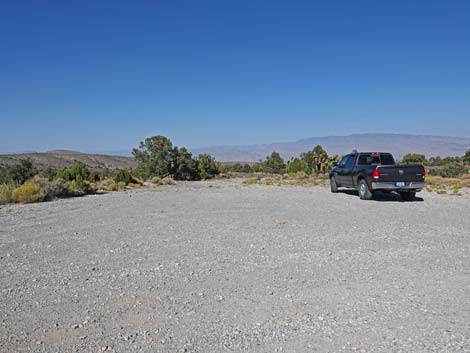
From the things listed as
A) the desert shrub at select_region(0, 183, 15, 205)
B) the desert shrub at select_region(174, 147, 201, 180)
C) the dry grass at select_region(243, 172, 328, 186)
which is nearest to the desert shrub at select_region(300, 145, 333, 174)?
the dry grass at select_region(243, 172, 328, 186)

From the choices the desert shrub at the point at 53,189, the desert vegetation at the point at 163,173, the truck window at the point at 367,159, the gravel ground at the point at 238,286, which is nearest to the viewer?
the gravel ground at the point at 238,286

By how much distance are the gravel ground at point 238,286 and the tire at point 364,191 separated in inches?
202

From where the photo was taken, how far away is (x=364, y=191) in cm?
1638

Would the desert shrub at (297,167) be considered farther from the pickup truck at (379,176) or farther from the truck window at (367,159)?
the truck window at (367,159)

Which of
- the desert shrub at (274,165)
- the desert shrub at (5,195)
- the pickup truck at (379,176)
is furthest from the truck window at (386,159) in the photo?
the desert shrub at (274,165)

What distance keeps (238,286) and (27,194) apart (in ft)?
50.5

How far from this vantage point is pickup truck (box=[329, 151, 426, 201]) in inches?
608

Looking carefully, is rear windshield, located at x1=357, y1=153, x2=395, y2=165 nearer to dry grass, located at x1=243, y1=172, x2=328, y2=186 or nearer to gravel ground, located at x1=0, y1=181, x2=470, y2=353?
gravel ground, located at x1=0, y1=181, x2=470, y2=353

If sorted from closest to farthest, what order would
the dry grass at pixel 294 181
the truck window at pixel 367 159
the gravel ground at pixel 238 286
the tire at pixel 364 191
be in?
the gravel ground at pixel 238 286 < the tire at pixel 364 191 < the truck window at pixel 367 159 < the dry grass at pixel 294 181

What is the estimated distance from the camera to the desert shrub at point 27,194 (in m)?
17.7

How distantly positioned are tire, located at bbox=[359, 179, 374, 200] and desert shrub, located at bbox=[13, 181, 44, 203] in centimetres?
1439

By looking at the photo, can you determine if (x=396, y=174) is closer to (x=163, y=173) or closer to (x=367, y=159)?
(x=367, y=159)

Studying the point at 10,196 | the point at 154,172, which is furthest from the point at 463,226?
the point at 154,172

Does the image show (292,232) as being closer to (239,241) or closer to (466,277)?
(239,241)
